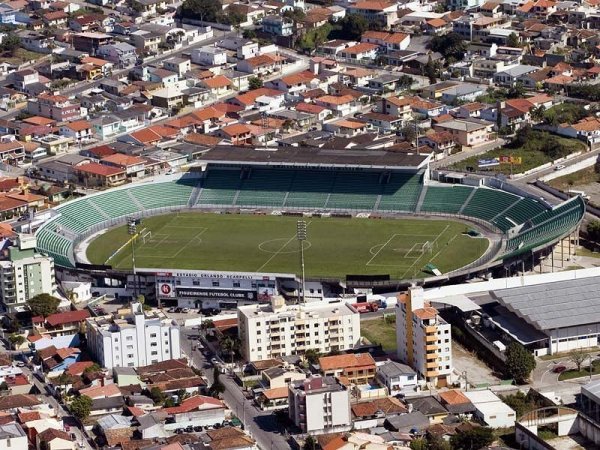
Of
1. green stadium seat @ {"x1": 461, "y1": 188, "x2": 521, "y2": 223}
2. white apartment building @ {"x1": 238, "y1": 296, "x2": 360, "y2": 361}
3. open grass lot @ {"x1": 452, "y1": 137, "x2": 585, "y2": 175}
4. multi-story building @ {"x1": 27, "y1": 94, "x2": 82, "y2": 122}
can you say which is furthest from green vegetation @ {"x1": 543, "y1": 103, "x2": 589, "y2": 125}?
white apartment building @ {"x1": 238, "y1": 296, "x2": 360, "y2": 361}

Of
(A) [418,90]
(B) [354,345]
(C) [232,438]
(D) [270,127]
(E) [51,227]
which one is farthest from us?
(A) [418,90]

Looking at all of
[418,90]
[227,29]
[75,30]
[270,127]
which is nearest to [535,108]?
[418,90]

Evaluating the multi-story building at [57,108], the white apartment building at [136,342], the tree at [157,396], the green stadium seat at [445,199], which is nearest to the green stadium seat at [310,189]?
the green stadium seat at [445,199]

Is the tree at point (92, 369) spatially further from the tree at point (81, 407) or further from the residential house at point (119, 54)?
the residential house at point (119, 54)

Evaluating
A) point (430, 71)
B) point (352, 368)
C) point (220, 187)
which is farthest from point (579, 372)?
point (430, 71)

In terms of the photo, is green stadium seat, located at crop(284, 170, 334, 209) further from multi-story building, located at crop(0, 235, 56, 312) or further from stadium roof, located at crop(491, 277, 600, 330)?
stadium roof, located at crop(491, 277, 600, 330)

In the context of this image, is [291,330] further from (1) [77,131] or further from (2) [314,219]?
(1) [77,131]

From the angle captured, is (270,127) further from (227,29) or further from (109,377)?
(109,377)
